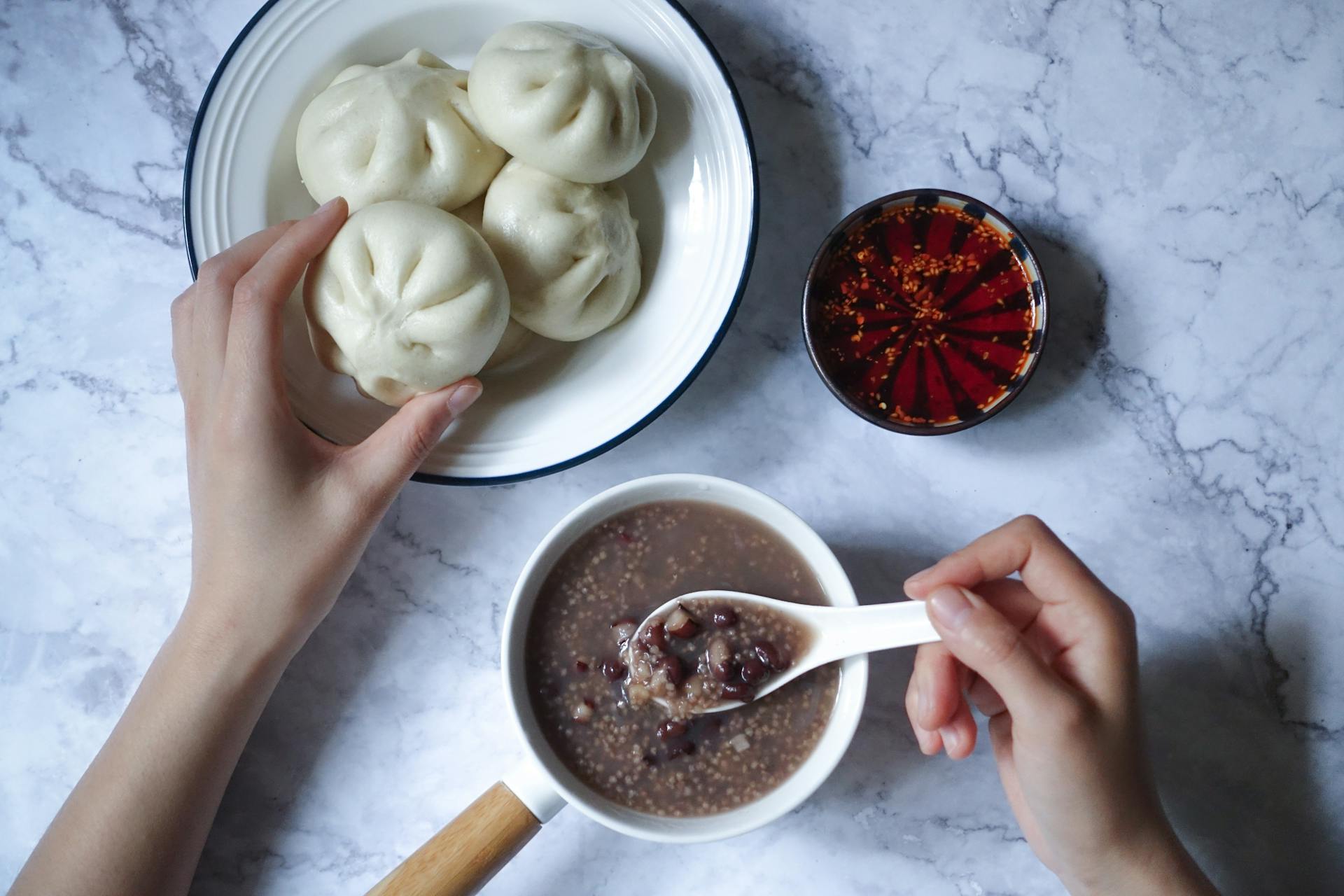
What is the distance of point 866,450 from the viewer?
146 centimetres

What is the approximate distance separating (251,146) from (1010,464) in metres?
1.20

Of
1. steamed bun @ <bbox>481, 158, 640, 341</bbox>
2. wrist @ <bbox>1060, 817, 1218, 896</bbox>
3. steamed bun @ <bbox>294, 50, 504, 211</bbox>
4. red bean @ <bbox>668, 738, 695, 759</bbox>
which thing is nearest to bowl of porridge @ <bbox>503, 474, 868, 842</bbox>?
red bean @ <bbox>668, 738, 695, 759</bbox>

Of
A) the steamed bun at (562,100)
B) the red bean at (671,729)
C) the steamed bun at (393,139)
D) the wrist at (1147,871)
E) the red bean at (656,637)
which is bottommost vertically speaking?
the red bean at (671,729)

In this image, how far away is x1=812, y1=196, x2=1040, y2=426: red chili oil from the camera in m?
1.39

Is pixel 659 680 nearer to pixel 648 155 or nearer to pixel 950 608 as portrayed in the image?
pixel 950 608

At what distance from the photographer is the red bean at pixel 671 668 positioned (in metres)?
1.25

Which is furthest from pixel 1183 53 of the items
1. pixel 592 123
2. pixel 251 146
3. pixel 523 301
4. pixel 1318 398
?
pixel 251 146

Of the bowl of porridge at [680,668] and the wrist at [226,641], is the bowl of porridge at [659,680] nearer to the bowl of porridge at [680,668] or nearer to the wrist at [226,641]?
the bowl of porridge at [680,668]

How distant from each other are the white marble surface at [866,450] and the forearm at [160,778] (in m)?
0.17

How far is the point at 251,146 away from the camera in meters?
1.30

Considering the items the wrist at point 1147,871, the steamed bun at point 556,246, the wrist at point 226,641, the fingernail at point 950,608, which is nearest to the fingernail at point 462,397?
the steamed bun at point 556,246

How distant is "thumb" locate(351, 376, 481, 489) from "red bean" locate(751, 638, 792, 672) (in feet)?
1.68

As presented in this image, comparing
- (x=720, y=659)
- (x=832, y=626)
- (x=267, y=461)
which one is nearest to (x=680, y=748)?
(x=720, y=659)

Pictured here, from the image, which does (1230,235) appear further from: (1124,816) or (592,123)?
(592,123)
